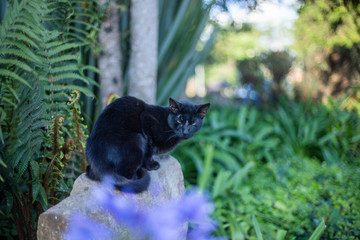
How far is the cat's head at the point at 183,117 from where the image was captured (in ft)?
5.94

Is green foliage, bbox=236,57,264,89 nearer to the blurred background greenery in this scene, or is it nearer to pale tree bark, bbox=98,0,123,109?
the blurred background greenery

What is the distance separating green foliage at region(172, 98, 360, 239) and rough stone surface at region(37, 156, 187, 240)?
595mm

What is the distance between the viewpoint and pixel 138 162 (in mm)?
1579

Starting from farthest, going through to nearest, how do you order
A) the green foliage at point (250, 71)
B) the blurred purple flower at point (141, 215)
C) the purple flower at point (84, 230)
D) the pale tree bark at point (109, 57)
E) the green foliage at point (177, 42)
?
the green foliage at point (250, 71), the green foliage at point (177, 42), the pale tree bark at point (109, 57), the blurred purple flower at point (141, 215), the purple flower at point (84, 230)

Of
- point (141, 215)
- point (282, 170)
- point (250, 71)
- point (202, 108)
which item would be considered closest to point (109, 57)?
point (202, 108)

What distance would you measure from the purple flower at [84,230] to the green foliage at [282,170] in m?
1.01

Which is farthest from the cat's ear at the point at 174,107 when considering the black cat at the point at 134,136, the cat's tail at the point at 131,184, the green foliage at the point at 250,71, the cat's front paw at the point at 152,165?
the green foliage at the point at 250,71

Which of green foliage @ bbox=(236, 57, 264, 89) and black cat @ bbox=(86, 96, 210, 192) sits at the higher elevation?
green foliage @ bbox=(236, 57, 264, 89)

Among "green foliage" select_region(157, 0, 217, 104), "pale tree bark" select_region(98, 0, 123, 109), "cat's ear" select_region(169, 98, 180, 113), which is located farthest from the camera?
"green foliage" select_region(157, 0, 217, 104)

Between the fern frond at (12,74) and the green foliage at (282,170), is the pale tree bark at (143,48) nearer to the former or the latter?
the green foliage at (282,170)

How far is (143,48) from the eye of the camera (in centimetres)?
242

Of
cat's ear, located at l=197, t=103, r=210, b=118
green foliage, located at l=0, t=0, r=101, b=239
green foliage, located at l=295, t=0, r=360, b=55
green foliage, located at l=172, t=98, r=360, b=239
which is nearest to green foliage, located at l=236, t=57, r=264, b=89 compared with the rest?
green foliage, located at l=295, t=0, r=360, b=55

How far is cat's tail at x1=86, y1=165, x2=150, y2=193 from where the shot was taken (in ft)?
5.00

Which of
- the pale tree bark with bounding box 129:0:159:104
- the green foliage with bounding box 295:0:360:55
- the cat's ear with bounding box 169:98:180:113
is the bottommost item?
the cat's ear with bounding box 169:98:180:113
